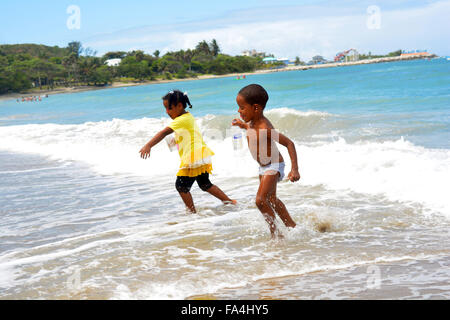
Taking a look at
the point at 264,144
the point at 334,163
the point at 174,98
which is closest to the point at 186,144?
the point at 174,98

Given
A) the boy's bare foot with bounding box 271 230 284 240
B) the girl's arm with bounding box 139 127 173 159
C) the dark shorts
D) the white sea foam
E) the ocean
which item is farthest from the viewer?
→ the white sea foam

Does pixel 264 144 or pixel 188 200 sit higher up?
pixel 264 144

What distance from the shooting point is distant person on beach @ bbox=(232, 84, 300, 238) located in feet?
13.5

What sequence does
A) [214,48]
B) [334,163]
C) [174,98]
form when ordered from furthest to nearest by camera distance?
[214,48] → [334,163] → [174,98]

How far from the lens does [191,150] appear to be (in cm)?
Answer: 533

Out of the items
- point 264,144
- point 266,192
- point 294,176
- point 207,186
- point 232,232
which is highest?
point 264,144

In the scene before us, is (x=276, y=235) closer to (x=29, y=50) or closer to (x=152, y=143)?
(x=152, y=143)

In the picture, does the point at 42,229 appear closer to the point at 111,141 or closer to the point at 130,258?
the point at 130,258

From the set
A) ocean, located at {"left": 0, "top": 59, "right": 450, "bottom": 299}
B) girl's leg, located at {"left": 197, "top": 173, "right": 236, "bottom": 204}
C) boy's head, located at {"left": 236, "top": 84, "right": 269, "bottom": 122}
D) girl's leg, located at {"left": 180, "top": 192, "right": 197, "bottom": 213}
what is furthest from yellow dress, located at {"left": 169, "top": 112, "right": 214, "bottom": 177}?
boy's head, located at {"left": 236, "top": 84, "right": 269, "bottom": 122}

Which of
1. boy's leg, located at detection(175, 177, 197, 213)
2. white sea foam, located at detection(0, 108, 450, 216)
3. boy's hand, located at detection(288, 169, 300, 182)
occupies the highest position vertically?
boy's hand, located at detection(288, 169, 300, 182)

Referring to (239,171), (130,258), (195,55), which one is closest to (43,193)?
(239,171)

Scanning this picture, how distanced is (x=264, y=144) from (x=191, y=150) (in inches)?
52.3

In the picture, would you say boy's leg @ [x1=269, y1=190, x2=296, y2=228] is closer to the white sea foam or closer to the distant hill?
the white sea foam
